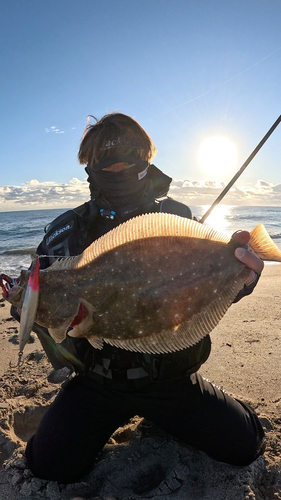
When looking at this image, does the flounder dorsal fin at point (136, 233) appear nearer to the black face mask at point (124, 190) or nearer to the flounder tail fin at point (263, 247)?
the flounder tail fin at point (263, 247)

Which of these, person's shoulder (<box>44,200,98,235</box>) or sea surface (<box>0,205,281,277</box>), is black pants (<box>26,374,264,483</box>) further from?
sea surface (<box>0,205,281,277</box>)

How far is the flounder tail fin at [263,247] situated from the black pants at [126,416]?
1.22 m

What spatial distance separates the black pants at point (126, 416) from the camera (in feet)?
7.85

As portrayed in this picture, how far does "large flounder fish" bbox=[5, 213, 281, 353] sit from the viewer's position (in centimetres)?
187

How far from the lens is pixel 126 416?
103 inches

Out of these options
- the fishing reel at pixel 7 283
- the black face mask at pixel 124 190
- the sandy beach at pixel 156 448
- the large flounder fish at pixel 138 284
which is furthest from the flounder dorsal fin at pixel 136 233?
the sandy beach at pixel 156 448

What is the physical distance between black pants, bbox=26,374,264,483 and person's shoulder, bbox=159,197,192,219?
1.38m

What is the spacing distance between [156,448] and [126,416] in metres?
0.34

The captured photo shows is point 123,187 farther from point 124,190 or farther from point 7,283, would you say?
point 7,283

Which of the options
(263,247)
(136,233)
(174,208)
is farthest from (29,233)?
(263,247)

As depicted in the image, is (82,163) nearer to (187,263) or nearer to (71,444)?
(187,263)

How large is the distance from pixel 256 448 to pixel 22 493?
5.75 ft

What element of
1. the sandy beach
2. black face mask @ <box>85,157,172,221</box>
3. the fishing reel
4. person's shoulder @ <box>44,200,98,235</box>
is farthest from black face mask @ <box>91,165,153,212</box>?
the sandy beach

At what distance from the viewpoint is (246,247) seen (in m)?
2.03
